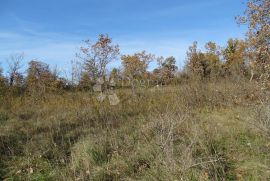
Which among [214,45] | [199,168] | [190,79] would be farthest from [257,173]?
[214,45]

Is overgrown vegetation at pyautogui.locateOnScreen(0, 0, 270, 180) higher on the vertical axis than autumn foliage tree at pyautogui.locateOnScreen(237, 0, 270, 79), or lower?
lower

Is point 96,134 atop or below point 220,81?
below

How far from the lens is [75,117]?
747 cm

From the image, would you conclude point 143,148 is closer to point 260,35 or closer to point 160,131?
point 160,131

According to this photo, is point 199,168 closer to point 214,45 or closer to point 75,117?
point 75,117

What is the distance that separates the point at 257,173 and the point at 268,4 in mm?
4296

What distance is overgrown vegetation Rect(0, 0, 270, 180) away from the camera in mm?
3477

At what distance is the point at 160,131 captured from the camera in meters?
3.77

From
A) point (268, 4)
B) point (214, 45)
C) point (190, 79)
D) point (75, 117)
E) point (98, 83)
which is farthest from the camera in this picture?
point (214, 45)

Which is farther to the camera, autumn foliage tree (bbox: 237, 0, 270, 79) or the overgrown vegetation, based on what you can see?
autumn foliage tree (bbox: 237, 0, 270, 79)

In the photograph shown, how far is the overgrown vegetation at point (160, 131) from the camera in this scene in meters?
3.48

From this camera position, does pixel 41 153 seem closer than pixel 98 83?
Yes

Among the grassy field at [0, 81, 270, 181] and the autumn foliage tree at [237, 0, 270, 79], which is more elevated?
the autumn foliage tree at [237, 0, 270, 79]

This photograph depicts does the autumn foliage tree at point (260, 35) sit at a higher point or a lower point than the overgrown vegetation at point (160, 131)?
higher
